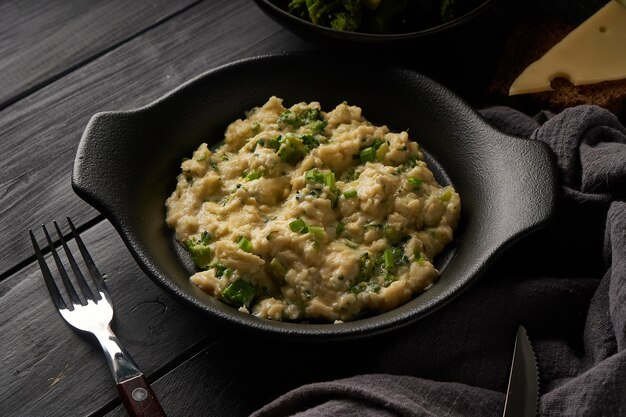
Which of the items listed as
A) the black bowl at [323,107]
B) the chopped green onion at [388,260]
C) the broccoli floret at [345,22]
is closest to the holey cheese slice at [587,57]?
the black bowl at [323,107]

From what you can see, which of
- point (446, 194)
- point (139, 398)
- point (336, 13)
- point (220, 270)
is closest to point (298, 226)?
point (220, 270)

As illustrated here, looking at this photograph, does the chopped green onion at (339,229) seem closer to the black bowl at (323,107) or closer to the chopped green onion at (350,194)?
the chopped green onion at (350,194)

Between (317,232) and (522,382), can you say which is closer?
(522,382)

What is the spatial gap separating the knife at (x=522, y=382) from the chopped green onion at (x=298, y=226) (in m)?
0.73

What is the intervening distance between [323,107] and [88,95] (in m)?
1.08

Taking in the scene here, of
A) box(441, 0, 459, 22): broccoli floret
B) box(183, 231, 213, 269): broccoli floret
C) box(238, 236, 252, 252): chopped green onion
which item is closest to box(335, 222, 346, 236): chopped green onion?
box(238, 236, 252, 252): chopped green onion

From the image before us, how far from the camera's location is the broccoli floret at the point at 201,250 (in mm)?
2443

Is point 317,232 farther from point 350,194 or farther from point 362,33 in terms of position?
point 362,33

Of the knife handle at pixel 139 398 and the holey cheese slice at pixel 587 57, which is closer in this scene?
the knife handle at pixel 139 398

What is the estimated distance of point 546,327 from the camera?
95.9 inches

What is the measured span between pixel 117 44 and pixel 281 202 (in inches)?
58.8

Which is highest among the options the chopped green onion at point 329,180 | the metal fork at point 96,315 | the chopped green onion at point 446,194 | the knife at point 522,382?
the chopped green onion at point 329,180

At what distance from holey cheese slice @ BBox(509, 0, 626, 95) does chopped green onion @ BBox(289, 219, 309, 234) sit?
1.32 m

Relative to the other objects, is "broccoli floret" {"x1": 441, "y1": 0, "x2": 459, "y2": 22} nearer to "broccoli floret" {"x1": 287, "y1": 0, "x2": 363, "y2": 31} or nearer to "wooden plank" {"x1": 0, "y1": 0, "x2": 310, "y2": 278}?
"broccoli floret" {"x1": 287, "y1": 0, "x2": 363, "y2": 31}
